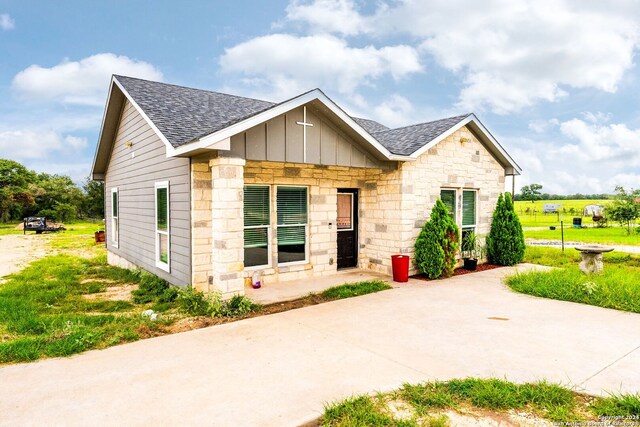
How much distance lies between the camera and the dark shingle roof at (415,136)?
29.0ft

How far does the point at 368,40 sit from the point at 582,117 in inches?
648

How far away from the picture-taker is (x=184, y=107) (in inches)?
342

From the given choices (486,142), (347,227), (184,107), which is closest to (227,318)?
(347,227)

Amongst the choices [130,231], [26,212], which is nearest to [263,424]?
[130,231]

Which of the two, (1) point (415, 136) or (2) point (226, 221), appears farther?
(1) point (415, 136)

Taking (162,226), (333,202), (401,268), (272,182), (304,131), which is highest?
(304,131)

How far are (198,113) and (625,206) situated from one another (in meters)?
25.4

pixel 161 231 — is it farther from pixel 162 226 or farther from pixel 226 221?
pixel 226 221

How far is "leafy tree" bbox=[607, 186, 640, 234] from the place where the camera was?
2125 centimetres

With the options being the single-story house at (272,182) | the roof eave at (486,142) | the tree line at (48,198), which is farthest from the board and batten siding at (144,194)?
the tree line at (48,198)

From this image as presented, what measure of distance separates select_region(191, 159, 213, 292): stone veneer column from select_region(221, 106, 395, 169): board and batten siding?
1046 mm

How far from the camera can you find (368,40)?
17.3 m

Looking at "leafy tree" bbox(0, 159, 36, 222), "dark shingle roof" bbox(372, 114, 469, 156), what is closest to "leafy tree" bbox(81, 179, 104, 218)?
"leafy tree" bbox(0, 159, 36, 222)

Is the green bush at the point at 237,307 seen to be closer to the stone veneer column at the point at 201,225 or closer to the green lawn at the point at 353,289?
the stone veneer column at the point at 201,225
